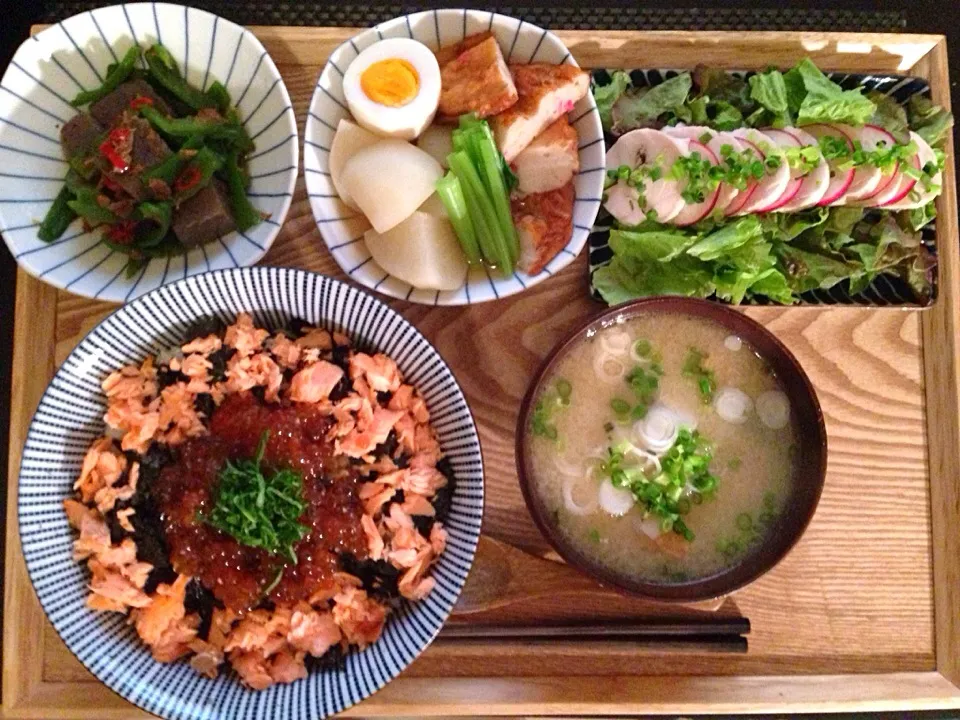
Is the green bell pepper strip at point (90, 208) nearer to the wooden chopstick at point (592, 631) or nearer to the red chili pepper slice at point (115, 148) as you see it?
the red chili pepper slice at point (115, 148)

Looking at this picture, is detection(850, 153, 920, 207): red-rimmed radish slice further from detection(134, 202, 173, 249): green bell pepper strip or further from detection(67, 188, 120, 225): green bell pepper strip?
detection(67, 188, 120, 225): green bell pepper strip

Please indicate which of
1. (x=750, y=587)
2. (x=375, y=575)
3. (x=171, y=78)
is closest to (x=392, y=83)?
(x=171, y=78)

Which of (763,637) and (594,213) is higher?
(594,213)

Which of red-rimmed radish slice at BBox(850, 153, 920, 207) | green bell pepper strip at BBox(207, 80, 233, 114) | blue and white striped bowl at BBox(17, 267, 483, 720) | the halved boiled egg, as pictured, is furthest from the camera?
red-rimmed radish slice at BBox(850, 153, 920, 207)

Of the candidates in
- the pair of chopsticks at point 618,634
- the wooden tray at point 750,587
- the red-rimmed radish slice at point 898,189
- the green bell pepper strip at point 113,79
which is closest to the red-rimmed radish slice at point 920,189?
the red-rimmed radish slice at point 898,189

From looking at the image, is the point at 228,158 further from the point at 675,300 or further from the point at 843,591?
the point at 843,591

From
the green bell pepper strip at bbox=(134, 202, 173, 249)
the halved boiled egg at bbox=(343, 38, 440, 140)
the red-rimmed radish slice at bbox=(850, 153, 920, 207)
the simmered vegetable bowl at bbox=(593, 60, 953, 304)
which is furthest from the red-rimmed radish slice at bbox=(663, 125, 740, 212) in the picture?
the green bell pepper strip at bbox=(134, 202, 173, 249)

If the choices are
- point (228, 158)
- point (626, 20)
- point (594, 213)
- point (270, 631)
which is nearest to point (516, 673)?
point (270, 631)
